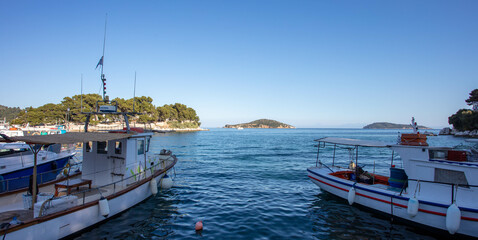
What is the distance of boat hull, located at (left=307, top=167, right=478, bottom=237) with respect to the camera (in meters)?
8.94

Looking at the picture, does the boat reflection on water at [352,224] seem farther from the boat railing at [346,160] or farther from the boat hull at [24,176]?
the boat hull at [24,176]

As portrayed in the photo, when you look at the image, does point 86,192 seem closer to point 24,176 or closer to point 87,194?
point 87,194

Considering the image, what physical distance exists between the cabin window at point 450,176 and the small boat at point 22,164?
17.9 meters

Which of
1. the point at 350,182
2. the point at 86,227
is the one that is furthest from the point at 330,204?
the point at 86,227

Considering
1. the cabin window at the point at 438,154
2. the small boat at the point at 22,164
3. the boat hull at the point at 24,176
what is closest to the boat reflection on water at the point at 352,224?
the cabin window at the point at 438,154

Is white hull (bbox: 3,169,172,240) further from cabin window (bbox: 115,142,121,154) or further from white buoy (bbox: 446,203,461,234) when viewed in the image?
white buoy (bbox: 446,203,461,234)

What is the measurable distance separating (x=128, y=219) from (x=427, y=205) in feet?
41.1

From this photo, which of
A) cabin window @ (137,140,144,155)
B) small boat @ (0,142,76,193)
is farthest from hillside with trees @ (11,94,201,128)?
cabin window @ (137,140,144,155)

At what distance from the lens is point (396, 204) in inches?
426

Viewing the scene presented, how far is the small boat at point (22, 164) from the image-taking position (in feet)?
45.8

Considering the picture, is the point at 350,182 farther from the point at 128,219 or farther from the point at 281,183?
the point at 128,219

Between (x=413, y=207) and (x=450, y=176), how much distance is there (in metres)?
2.08

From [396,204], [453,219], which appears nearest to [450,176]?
[453,219]

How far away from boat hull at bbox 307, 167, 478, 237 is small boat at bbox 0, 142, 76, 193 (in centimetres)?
1509
